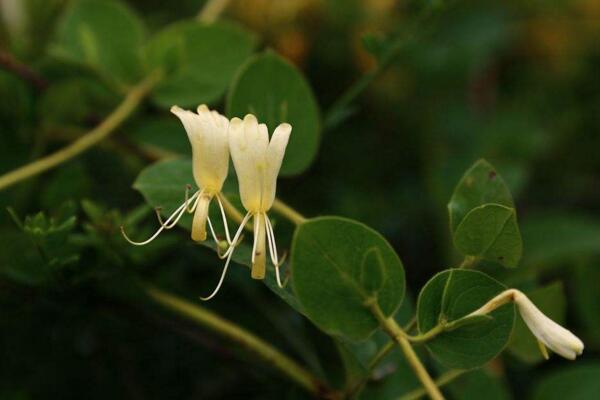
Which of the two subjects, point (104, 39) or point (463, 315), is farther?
point (104, 39)

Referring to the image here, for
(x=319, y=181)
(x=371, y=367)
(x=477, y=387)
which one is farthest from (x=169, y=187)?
(x=319, y=181)

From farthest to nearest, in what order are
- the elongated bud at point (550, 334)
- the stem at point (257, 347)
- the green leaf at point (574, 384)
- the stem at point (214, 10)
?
the stem at point (214, 10)
the green leaf at point (574, 384)
the stem at point (257, 347)
the elongated bud at point (550, 334)

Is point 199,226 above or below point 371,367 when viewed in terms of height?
above

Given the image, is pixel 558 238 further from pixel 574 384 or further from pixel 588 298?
pixel 574 384

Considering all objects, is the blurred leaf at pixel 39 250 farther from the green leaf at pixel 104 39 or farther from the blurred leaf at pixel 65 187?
the green leaf at pixel 104 39

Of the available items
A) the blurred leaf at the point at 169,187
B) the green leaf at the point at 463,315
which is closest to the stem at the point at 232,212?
the blurred leaf at the point at 169,187

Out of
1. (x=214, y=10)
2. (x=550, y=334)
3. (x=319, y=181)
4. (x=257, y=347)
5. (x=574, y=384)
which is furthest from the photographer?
(x=319, y=181)
